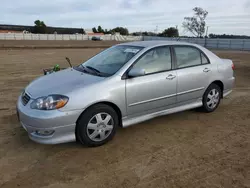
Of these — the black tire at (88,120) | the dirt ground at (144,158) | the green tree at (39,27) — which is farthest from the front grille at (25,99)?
the green tree at (39,27)

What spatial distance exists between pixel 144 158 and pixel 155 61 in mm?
1751

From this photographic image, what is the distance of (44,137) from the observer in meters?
3.47

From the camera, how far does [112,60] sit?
14.7 ft

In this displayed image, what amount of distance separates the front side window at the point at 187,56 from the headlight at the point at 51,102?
2291mm

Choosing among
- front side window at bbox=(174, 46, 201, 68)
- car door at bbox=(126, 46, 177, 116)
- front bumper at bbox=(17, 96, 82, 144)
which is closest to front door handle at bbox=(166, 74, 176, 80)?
car door at bbox=(126, 46, 177, 116)

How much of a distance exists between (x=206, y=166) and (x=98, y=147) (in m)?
1.58

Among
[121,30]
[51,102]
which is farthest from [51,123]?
[121,30]

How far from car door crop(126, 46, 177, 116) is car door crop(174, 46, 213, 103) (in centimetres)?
18

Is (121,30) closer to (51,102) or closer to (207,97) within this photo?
(207,97)

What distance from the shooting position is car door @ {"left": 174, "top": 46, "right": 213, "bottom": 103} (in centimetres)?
464

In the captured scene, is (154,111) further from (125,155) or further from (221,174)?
(221,174)

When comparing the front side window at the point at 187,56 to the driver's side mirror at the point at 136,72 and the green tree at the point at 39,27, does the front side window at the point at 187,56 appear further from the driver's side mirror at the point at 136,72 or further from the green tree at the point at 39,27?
the green tree at the point at 39,27

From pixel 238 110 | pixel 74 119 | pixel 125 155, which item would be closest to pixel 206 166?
pixel 125 155

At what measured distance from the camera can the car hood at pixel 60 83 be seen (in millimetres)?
3619
